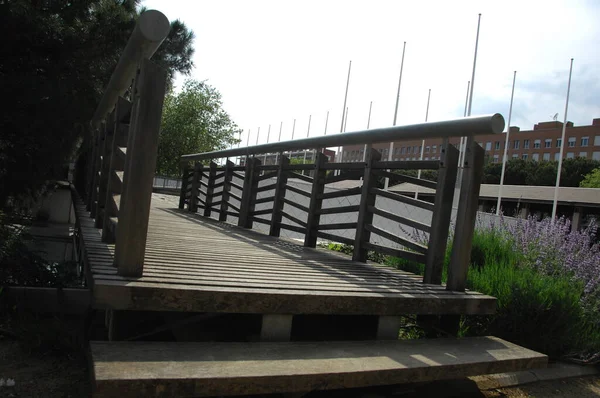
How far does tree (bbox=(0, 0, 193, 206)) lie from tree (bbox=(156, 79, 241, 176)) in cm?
2512

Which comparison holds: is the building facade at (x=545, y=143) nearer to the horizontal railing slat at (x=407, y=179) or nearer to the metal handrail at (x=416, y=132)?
the metal handrail at (x=416, y=132)

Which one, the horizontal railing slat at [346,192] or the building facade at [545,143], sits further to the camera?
the building facade at [545,143]

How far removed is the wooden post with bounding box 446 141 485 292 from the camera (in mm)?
2967

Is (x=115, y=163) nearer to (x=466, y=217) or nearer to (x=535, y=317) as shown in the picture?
(x=466, y=217)

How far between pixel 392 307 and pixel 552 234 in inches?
119

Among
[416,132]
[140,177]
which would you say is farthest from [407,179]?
[140,177]

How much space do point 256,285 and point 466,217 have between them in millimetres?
1415

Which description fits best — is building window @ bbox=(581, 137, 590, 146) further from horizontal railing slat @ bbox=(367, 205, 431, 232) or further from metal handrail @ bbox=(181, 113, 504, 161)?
horizontal railing slat @ bbox=(367, 205, 431, 232)

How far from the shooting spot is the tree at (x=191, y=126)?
102 ft

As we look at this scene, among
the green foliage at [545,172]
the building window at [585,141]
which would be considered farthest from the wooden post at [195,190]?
the building window at [585,141]

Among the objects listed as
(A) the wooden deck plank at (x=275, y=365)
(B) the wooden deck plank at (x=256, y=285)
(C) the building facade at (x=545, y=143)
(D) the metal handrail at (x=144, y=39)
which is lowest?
(A) the wooden deck plank at (x=275, y=365)

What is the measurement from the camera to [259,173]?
6.14 m

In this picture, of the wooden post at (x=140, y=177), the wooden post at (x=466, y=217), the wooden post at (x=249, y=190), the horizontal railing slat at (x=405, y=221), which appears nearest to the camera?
the wooden post at (x=140, y=177)

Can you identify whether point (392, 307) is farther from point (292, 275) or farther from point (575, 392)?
point (575, 392)
